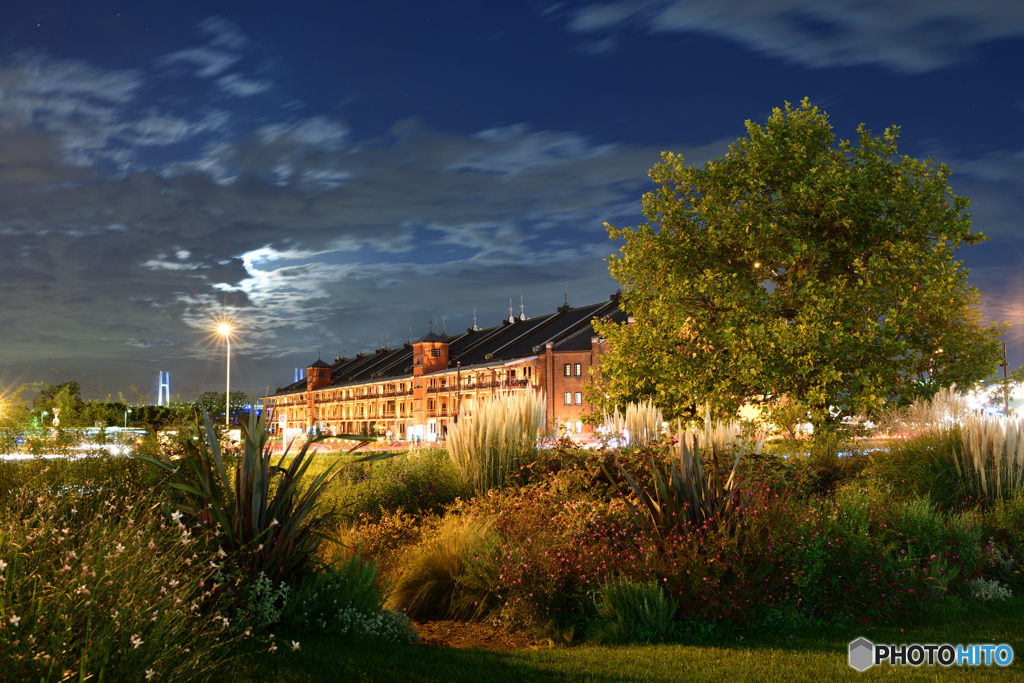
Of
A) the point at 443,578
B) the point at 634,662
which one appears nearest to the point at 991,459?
the point at 634,662

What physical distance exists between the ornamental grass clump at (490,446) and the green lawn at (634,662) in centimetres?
514

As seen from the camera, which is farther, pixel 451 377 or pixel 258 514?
pixel 451 377

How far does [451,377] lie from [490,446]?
66498 mm

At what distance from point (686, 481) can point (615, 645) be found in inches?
90.5

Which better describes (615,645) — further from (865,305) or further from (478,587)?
(865,305)

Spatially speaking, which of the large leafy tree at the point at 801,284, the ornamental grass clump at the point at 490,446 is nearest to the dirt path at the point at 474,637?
the ornamental grass clump at the point at 490,446

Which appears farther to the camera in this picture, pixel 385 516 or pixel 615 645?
pixel 385 516

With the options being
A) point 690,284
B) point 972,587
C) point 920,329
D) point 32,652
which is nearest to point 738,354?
point 690,284

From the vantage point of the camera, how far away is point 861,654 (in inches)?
270

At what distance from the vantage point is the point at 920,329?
66.5 ft

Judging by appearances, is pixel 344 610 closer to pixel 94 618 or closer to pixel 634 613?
pixel 94 618

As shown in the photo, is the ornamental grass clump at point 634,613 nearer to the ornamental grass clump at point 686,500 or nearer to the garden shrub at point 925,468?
the ornamental grass clump at point 686,500

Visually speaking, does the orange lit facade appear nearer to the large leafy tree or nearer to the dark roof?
the dark roof

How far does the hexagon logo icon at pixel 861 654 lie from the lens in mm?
6543
